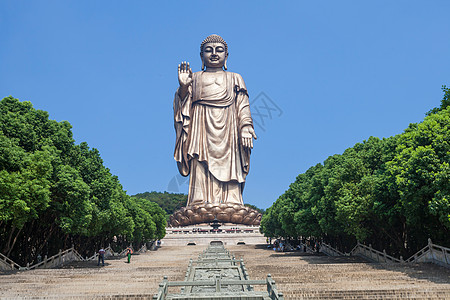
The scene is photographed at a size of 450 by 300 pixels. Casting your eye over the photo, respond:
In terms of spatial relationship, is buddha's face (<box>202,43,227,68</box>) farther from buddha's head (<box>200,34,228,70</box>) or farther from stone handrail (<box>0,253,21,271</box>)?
stone handrail (<box>0,253,21,271</box>)

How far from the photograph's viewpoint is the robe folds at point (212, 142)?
45.7 metres

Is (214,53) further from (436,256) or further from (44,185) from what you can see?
(436,256)

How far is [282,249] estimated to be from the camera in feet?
104

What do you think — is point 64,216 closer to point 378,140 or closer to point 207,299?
point 207,299

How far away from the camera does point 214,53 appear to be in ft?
156

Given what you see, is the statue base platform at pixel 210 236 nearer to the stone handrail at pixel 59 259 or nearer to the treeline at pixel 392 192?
the treeline at pixel 392 192

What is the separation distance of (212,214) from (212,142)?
23.6 ft

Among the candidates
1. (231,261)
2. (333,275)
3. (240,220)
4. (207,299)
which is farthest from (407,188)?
Answer: (240,220)

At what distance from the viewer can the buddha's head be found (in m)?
47.6

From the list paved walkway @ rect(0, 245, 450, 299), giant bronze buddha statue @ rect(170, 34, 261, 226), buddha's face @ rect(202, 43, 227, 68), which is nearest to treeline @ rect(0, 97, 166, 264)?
paved walkway @ rect(0, 245, 450, 299)

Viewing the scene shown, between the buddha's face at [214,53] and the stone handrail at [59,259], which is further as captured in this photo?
the buddha's face at [214,53]

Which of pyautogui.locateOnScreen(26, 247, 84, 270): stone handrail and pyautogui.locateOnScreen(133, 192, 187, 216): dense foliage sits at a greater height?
pyautogui.locateOnScreen(133, 192, 187, 216): dense foliage

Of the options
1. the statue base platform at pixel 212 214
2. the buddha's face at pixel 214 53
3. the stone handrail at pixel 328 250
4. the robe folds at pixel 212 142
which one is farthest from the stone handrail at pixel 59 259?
the buddha's face at pixel 214 53

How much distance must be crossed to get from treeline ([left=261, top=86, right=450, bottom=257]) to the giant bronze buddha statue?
58.7ft
